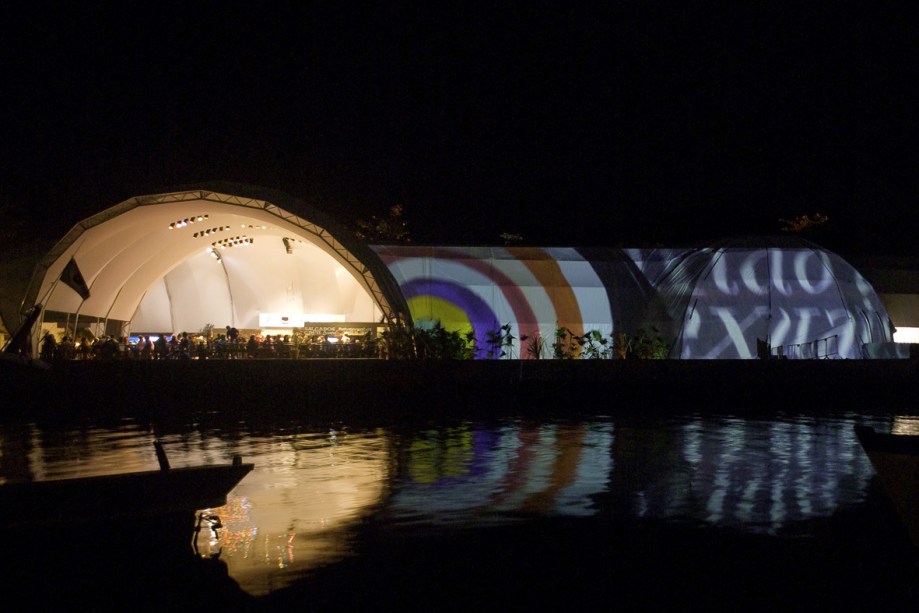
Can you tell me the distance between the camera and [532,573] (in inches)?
384

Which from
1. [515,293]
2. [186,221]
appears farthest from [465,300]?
[186,221]

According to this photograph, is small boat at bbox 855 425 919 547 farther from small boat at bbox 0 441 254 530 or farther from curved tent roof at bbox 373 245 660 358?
curved tent roof at bbox 373 245 660 358

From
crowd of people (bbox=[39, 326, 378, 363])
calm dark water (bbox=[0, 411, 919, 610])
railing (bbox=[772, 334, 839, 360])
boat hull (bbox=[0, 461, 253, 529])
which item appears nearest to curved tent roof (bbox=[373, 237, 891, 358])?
railing (bbox=[772, 334, 839, 360])

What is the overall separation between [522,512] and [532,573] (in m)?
2.55

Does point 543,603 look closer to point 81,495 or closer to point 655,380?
point 81,495

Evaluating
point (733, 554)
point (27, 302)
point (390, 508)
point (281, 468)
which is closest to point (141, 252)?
point (27, 302)

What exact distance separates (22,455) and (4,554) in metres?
7.23

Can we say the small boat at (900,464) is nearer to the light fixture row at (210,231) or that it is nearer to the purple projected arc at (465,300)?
the purple projected arc at (465,300)

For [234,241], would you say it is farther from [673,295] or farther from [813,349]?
[813,349]

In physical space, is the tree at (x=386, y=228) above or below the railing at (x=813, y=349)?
above

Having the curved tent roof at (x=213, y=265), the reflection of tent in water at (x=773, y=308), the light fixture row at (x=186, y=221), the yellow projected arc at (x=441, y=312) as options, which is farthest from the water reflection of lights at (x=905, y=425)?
the light fixture row at (x=186, y=221)

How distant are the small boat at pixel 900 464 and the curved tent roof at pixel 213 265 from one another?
742 inches

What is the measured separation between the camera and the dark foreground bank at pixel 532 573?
354 inches

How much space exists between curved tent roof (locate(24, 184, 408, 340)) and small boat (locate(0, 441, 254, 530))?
1789 cm
